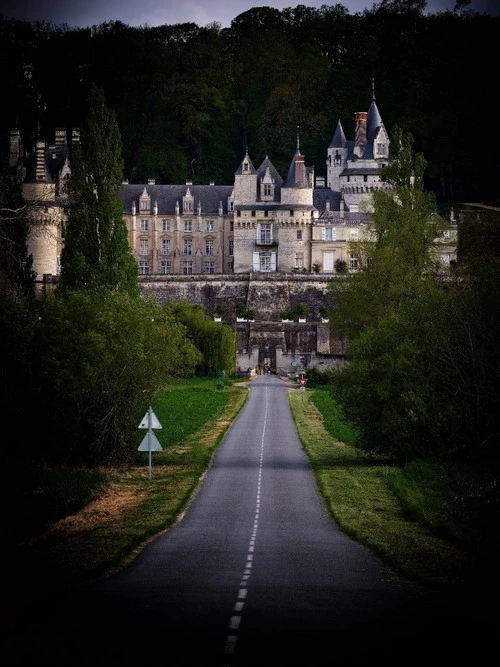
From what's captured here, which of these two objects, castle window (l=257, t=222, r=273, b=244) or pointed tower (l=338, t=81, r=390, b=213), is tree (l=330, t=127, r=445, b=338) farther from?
pointed tower (l=338, t=81, r=390, b=213)

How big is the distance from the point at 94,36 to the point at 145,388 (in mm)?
115528

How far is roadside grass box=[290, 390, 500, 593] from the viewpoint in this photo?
27969 mm

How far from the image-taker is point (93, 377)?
4562 cm

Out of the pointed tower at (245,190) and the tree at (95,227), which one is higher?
the pointed tower at (245,190)

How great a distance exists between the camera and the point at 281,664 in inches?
728

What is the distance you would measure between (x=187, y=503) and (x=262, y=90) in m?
131

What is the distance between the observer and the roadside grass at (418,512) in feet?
91.8

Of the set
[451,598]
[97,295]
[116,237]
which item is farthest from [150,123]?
[451,598]

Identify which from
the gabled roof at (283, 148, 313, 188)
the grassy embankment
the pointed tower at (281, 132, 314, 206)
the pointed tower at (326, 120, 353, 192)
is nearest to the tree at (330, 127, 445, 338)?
the grassy embankment

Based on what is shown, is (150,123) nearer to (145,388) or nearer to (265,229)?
(265,229)

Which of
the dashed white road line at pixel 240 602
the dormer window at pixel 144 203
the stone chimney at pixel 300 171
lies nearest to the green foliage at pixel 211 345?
the stone chimney at pixel 300 171

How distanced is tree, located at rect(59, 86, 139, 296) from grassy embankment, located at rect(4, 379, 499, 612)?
14.5 m

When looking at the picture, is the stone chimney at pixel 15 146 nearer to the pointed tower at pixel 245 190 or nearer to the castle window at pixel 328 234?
the pointed tower at pixel 245 190

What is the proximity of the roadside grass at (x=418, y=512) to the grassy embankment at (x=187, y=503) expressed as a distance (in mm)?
27
